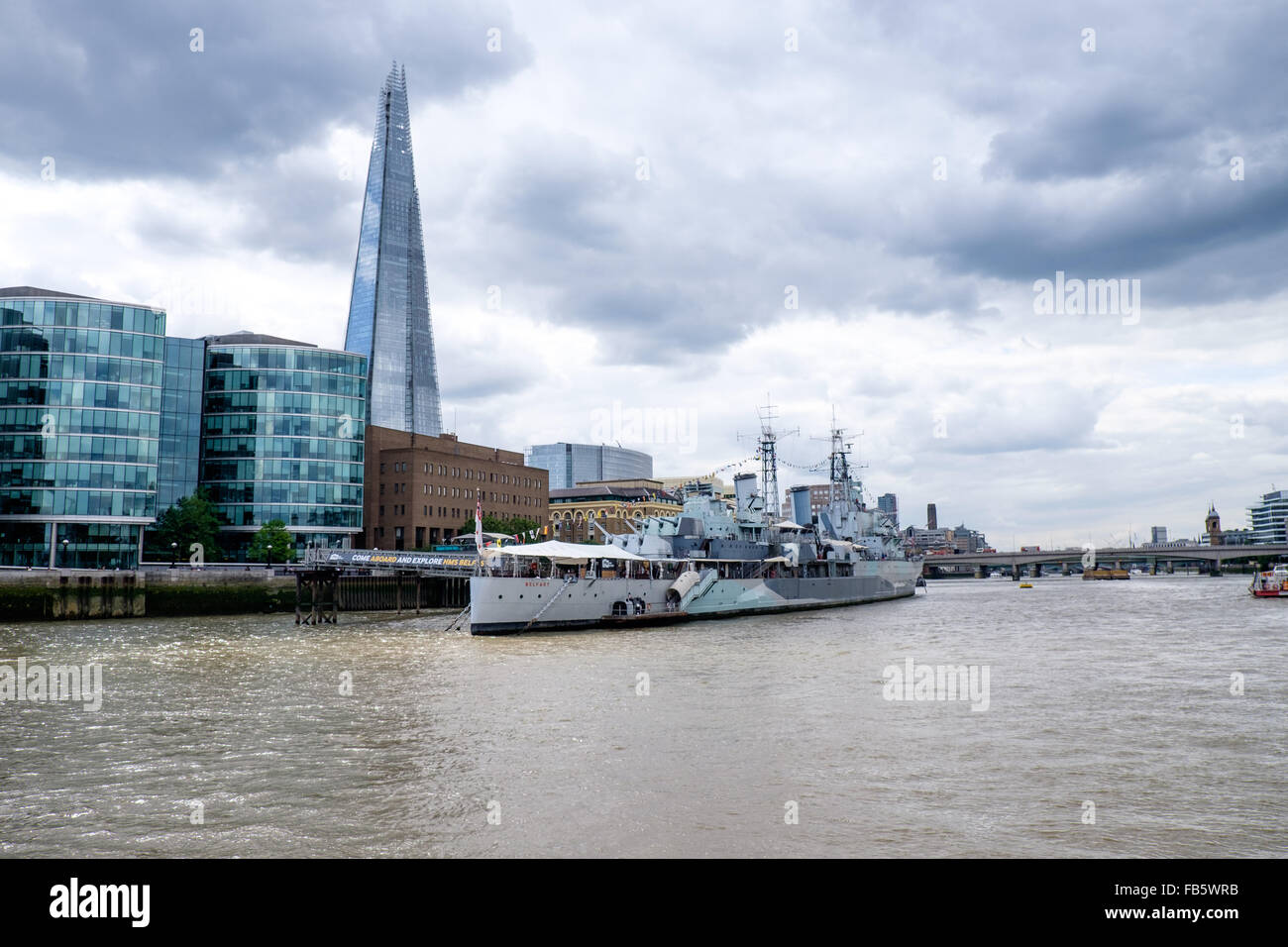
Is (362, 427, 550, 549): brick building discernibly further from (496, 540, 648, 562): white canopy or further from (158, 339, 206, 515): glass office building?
(496, 540, 648, 562): white canopy

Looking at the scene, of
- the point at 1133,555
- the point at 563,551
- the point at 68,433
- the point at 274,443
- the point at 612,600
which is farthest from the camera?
the point at 1133,555

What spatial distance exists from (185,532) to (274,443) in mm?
16434

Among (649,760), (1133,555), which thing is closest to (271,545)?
(649,760)

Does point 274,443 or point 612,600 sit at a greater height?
point 274,443

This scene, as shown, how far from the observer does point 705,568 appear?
233ft

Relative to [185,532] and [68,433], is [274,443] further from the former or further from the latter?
[68,433]

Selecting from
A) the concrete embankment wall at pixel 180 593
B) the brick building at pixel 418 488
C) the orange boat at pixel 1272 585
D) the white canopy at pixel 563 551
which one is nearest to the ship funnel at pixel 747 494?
the white canopy at pixel 563 551

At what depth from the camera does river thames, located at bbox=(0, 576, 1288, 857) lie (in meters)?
12.9

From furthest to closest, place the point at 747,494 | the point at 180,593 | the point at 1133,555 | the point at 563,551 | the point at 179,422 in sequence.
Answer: the point at 1133,555
the point at 179,422
the point at 747,494
the point at 180,593
the point at 563,551
